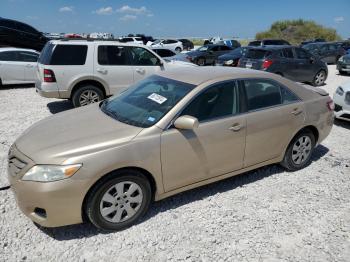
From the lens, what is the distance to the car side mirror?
325 cm

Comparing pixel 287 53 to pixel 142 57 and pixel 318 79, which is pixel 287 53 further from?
pixel 142 57

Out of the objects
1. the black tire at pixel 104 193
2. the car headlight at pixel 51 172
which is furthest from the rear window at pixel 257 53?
the car headlight at pixel 51 172

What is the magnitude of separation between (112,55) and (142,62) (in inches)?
33.6

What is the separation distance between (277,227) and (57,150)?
2.39 metres

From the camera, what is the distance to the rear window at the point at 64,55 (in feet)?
24.3

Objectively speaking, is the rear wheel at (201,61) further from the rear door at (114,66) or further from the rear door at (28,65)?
the rear door at (114,66)

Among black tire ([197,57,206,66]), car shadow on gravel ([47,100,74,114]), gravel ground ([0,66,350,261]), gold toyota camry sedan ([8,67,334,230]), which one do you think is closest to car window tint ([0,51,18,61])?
car shadow on gravel ([47,100,74,114])

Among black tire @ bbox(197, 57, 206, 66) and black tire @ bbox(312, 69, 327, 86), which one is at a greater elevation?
black tire @ bbox(197, 57, 206, 66)

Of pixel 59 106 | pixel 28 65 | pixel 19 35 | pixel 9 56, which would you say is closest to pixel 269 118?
pixel 59 106

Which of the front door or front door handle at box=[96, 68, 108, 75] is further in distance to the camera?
front door handle at box=[96, 68, 108, 75]

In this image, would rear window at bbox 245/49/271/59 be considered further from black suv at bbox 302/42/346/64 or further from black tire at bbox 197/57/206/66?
black suv at bbox 302/42/346/64

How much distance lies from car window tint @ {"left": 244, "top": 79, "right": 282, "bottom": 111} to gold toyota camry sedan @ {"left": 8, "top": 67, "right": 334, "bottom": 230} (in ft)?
0.04

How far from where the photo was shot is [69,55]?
297 inches

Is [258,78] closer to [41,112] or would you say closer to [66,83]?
[66,83]
